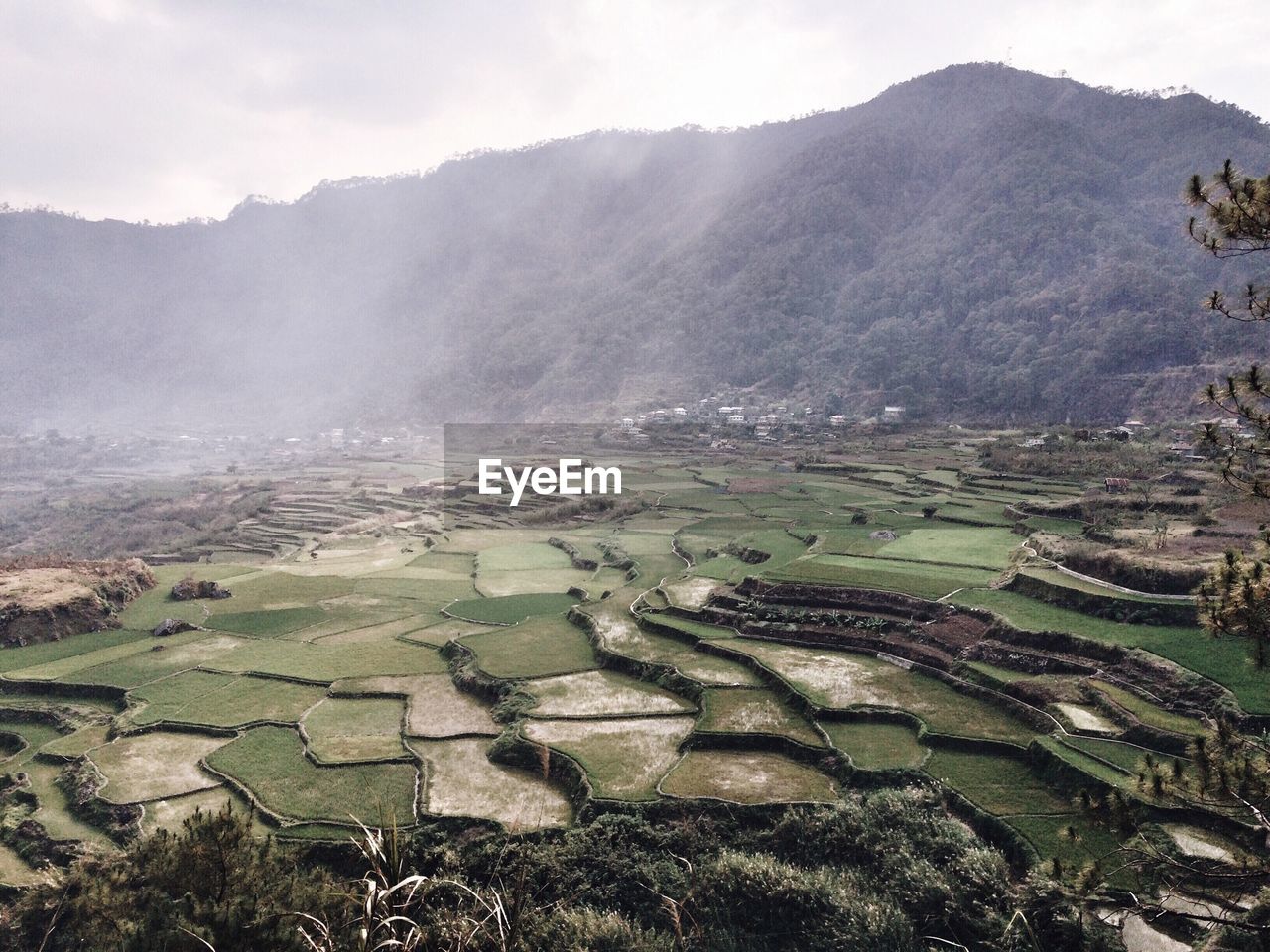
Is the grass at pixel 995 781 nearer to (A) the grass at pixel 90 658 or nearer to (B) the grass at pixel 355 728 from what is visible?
(B) the grass at pixel 355 728

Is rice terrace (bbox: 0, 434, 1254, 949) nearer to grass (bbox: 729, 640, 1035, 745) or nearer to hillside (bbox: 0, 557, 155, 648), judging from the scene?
grass (bbox: 729, 640, 1035, 745)

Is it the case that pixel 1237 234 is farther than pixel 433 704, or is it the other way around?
pixel 433 704

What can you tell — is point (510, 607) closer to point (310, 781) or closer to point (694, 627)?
point (694, 627)

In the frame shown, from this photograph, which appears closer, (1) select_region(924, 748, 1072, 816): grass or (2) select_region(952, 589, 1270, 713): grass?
(1) select_region(924, 748, 1072, 816): grass

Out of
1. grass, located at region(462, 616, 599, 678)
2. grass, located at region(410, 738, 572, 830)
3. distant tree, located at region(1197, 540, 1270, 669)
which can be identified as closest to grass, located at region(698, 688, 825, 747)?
grass, located at region(410, 738, 572, 830)

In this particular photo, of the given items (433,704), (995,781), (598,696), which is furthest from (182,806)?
(995,781)

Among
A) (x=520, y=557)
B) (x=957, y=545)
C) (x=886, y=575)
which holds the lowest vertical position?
(x=520, y=557)
